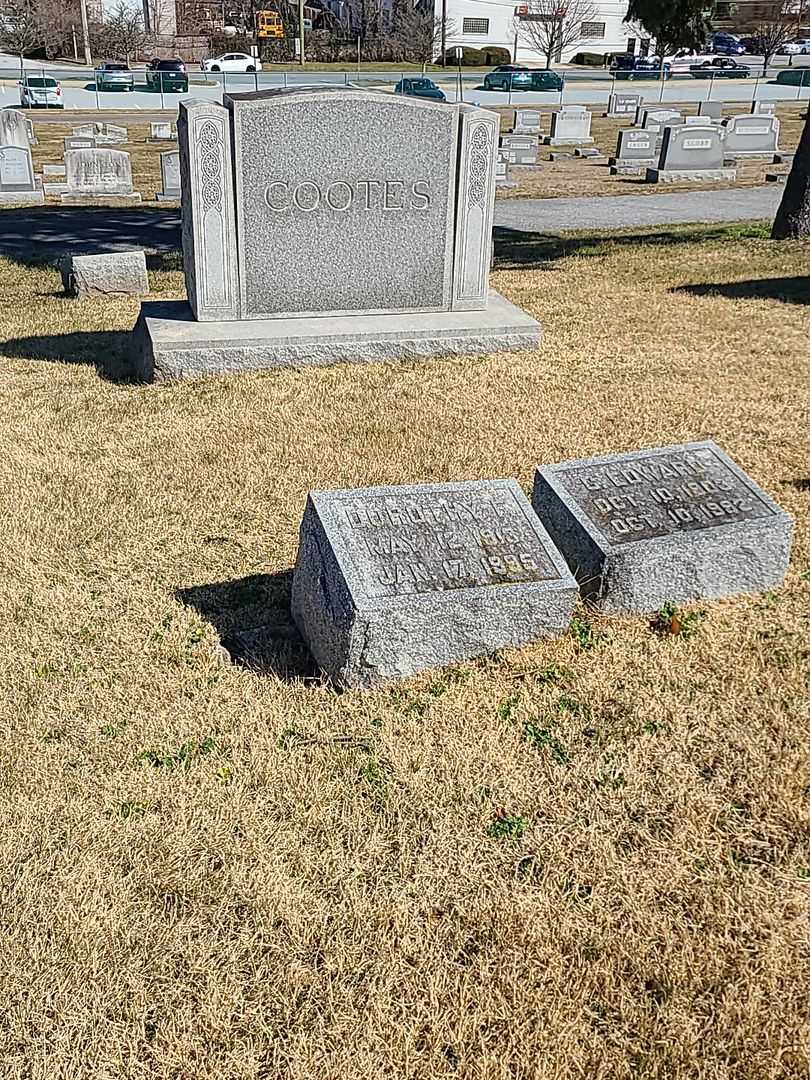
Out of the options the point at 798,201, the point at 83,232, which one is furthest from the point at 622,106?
the point at 83,232

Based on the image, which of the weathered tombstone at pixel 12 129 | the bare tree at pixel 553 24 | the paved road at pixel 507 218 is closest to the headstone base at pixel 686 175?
the paved road at pixel 507 218

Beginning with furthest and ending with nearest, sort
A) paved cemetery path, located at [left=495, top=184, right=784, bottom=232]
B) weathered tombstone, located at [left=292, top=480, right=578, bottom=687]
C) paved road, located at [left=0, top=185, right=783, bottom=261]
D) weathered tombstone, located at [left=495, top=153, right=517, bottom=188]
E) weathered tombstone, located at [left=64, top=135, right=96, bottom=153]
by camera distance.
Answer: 1. weathered tombstone, located at [left=64, top=135, right=96, bottom=153]
2. weathered tombstone, located at [left=495, top=153, right=517, bottom=188]
3. paved cemetery path, located at [left=495, top=184, right=784, bottom=232]
4. paved road, located at [left=0, top=185, right=783, bottom=261]
5. weathered tombstone, located at [left=292, top=480, right=578, bottom=687]

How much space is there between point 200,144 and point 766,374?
4.72 metres

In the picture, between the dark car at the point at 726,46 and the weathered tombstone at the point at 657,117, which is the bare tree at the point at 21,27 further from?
the dark car at the point at 726,46

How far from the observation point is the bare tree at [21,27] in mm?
50562

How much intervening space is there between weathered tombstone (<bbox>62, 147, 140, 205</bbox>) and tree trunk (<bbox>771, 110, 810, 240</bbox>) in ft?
37.6

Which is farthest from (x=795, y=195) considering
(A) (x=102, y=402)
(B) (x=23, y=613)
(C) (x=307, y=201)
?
(B) (x=23, y=613)

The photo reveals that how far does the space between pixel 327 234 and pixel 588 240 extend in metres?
7.33

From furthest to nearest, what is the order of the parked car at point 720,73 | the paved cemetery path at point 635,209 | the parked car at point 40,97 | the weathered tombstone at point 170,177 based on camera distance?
the parked car at point 720,73 → the parked car at point 40,97 → the weathered tombstone at point 170,177 → the paved cemetery path at point 635,209

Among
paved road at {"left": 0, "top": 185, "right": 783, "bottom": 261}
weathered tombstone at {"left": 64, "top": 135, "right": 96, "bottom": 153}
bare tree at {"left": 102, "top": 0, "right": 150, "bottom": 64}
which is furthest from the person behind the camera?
bare tree at {"left": 102, "top": 0, "right": 150, "bottom": 64}

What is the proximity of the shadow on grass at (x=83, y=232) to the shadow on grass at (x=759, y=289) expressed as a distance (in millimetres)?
6268

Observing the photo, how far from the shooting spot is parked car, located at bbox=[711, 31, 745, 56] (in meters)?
64.1

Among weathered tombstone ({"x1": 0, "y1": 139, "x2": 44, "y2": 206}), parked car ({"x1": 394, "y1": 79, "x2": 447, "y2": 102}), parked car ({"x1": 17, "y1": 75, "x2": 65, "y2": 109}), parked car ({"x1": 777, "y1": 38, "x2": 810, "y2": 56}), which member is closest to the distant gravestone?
weathered tombstone ({"x1": 0, "y1": 139, "x2": 44, "y2": 206})

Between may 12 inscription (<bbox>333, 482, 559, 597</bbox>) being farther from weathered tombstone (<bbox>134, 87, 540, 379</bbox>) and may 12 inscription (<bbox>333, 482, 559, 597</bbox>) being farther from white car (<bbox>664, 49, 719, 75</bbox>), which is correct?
white car (<bbox>664, 49, 719, 75</bbox>)
